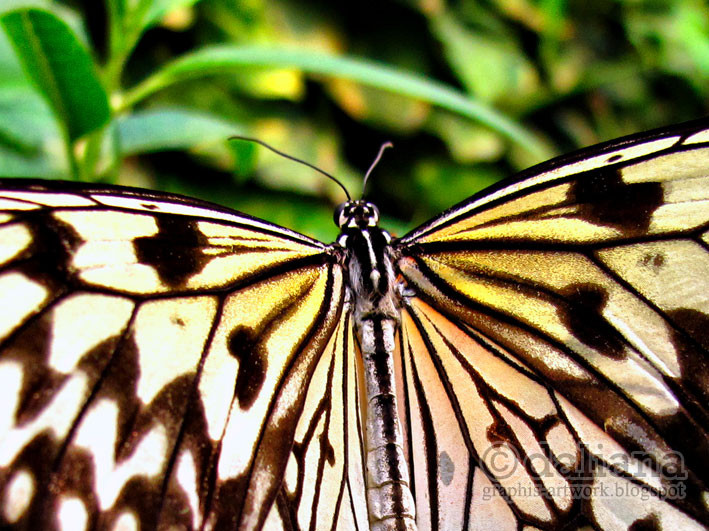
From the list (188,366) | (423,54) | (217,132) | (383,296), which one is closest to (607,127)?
(423,54)

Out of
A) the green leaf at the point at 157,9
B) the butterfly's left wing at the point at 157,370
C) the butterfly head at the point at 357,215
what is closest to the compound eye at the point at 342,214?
the butterfly head at the point at 357,215

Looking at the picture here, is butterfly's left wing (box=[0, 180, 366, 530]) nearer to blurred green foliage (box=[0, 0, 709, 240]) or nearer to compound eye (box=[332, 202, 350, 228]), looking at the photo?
compound eye (box=[332, 202, 350, 228])

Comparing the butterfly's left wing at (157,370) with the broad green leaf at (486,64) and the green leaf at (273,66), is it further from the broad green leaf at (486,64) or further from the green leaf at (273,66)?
the broad green leaf at (486,64)

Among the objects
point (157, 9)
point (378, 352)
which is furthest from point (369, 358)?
point (157, 9)

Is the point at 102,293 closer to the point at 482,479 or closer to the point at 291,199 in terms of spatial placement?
the point at 482,479

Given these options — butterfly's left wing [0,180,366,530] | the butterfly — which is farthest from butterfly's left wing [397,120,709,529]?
butterfly's left wing [0,180,366,530]

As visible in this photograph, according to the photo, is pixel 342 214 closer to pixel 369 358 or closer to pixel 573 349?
pixel 369 358
